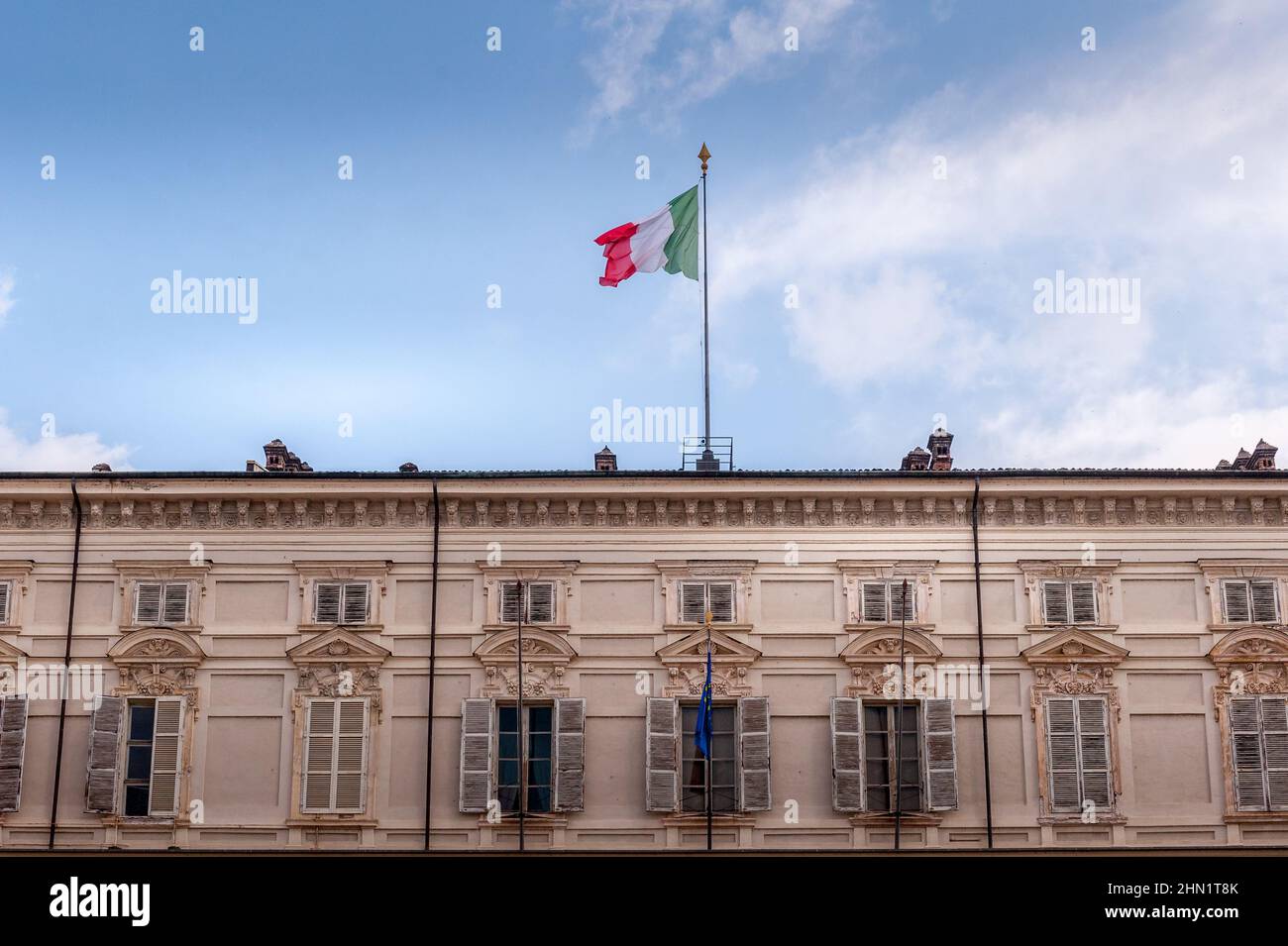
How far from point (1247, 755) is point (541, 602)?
12.0 metres

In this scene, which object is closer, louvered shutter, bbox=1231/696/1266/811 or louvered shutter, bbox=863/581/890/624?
louvered shutter, bbox=1231/696/1266/811

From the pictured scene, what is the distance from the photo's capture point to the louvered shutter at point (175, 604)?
24281 millimetres

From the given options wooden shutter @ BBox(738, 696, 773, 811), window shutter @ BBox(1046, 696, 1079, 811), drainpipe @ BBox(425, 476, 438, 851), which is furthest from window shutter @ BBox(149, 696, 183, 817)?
window shutter @ BBox(1046, 696, 1079, 811)

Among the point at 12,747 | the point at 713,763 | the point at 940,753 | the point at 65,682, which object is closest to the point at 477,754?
the point at 713,763

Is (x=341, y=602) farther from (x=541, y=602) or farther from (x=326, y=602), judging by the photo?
(x=541, y=602)

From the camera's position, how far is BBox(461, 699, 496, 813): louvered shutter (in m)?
23.3

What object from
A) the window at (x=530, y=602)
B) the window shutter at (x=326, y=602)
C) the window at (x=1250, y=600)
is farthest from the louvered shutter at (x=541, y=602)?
the window at (x=1250, y=600)

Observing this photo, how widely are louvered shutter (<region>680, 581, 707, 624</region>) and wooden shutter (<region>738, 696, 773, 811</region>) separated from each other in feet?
5.27

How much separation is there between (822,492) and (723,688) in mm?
3766

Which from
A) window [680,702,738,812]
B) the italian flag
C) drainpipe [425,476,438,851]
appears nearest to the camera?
drainpipe [425,476,438,851]

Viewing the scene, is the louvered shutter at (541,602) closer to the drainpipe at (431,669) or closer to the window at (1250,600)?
the drainpipe at (431,669)

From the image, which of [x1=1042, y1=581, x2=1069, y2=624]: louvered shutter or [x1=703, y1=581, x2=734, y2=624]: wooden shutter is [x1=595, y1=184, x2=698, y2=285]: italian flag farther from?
[x1=1042, y1=581, x2=1069, y2=624]: louvered shutter
